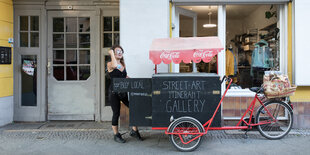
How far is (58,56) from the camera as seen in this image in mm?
7266

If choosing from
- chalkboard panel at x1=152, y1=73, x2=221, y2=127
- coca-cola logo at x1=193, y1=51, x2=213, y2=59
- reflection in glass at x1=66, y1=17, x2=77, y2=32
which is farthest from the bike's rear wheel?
reflection in glass at x1=66, y1=17, x2=77, y2=32

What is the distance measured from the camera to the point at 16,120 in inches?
282

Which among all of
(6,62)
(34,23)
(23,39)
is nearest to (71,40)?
(34,23)

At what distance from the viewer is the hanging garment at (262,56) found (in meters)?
6.80

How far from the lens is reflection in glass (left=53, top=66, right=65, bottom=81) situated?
286 inches

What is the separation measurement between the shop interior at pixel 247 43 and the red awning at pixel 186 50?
1.24 metres

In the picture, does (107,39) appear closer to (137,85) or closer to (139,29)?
(139,29)

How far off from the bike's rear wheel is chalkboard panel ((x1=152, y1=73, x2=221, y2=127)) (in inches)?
5.2

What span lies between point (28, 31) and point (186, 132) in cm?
490

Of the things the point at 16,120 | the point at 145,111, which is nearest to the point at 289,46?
the point at 145,111

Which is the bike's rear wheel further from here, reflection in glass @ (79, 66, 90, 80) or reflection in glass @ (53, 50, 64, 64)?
reflection in glass @ (53, 50, 64, 64)

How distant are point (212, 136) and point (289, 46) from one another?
2.63 meters

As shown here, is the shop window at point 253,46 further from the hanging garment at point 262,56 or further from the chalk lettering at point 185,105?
the chalk lettering at point 185,105

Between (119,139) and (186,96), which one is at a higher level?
(186,96)
